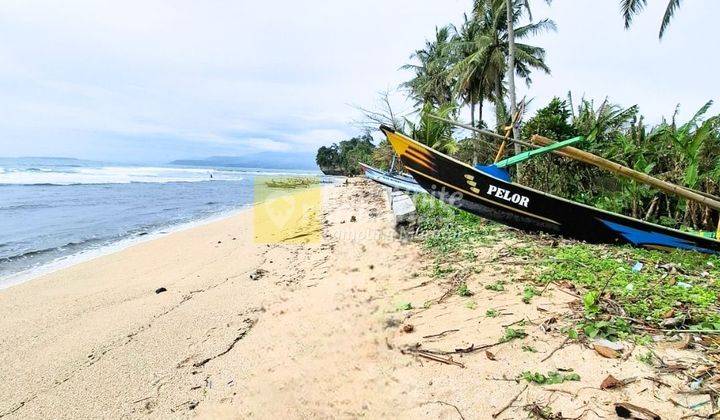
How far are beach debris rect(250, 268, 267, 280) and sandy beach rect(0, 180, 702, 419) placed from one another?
0.05 feet

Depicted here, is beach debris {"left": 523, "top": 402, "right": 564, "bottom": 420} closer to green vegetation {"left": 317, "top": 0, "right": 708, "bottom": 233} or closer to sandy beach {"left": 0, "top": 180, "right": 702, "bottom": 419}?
sandy beach {"left": 0, "top": 180, "right": 702, "bottom": 419}

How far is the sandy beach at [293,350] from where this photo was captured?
2309mm

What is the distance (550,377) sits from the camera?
7.41 ft

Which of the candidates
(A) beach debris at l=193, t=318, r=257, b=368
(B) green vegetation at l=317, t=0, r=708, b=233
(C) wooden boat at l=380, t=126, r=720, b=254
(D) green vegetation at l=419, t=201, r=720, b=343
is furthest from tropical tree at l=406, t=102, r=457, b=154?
(A) beach debris at l=193, t=318, r=257, b=368

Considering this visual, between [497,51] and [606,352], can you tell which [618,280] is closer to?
[606,352]

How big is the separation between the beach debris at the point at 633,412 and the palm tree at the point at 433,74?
2323cm

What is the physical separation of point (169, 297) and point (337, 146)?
57.0 m

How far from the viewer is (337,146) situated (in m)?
60.7

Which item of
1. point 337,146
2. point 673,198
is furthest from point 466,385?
point 337,146

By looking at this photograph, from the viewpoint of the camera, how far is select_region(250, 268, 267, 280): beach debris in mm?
5449

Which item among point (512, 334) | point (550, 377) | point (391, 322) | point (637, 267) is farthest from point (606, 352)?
point (637, 267)

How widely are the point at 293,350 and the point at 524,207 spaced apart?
4029mm

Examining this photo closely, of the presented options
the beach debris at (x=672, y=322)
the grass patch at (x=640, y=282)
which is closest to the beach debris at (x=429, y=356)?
the grass patch at (x=640, y=282)

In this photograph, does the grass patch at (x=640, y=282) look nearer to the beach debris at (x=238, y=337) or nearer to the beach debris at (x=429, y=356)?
the beach debris at (x=429, y=356)
